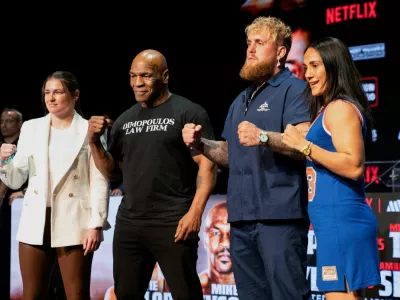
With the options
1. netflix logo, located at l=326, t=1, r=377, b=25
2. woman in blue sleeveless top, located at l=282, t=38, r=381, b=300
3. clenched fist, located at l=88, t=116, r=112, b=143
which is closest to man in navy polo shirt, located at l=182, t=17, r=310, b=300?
woman in blue sleeveless top, located at l=282, t=38, r=381, b=300

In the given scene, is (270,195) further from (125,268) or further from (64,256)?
(64,256)

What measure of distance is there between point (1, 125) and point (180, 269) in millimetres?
3176

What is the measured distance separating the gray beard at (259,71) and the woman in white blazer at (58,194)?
1013 mm

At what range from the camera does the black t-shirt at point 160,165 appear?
133 inches

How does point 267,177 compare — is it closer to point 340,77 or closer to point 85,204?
point 340,77

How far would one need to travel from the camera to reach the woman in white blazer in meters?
3.43

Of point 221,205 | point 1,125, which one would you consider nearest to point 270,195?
point 221,205

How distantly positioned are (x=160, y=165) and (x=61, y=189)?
1.83 ft

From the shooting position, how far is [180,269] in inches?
130

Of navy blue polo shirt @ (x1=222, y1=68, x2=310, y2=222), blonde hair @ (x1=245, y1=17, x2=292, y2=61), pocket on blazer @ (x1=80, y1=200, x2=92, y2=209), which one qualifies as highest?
blonde hair @ (x1=245, y1=17, x2=292, y2=61)

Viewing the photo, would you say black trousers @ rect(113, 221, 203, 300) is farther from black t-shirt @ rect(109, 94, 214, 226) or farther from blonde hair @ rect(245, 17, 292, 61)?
blonde hair @ rect(245, 17, 292, 61)

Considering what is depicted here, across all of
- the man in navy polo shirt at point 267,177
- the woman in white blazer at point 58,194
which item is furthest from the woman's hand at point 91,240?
the man in navy polo shirt at point 267,177

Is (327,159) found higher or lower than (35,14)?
lower

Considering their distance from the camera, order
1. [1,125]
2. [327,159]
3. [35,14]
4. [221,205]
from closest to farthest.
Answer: [327,159] < [221,205] < [1,125] < [35,14]
